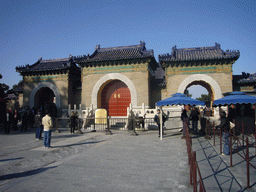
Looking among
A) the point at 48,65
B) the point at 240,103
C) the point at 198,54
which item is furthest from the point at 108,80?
the point at 240,103

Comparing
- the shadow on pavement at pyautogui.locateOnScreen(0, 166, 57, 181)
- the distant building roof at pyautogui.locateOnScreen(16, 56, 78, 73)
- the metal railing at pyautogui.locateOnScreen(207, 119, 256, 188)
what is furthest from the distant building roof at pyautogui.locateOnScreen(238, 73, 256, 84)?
the shadow on pavement at pyautogui.locateOnScreen(0, 166, 57, 181)

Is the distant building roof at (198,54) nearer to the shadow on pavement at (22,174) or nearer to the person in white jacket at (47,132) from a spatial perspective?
the person in white jacket at (47,132)

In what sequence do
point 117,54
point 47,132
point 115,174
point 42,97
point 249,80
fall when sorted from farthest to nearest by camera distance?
1. point 42,97
2. point 117,54
3. point 249,80
4. point 47,132
5. point 115,174

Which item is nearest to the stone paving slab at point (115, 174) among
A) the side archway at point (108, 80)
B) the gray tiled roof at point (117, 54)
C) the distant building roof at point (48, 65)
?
the side archway at point (108, 80)

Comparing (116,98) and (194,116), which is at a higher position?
(116,98)

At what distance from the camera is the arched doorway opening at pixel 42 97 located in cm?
2127

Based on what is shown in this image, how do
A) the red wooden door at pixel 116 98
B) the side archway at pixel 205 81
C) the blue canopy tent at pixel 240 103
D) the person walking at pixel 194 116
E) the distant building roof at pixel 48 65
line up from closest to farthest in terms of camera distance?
the blue canopy tent at pixel 240 103 → the person walking at pixel 194 116 → the side archway at pixel 205 81 → the red wooden door at pixel 116 98 → the distant building roof at pixel 48 65

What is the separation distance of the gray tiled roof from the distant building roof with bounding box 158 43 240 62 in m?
1.84

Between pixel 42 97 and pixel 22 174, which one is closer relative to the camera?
pixel 22 174

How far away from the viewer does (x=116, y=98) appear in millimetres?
19703

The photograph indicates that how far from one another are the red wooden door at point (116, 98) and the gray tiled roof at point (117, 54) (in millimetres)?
2624

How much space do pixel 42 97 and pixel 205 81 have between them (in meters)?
17.3

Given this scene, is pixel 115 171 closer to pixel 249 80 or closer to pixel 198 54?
pixel 198 54

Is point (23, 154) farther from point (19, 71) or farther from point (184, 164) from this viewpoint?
point (19, 71)
